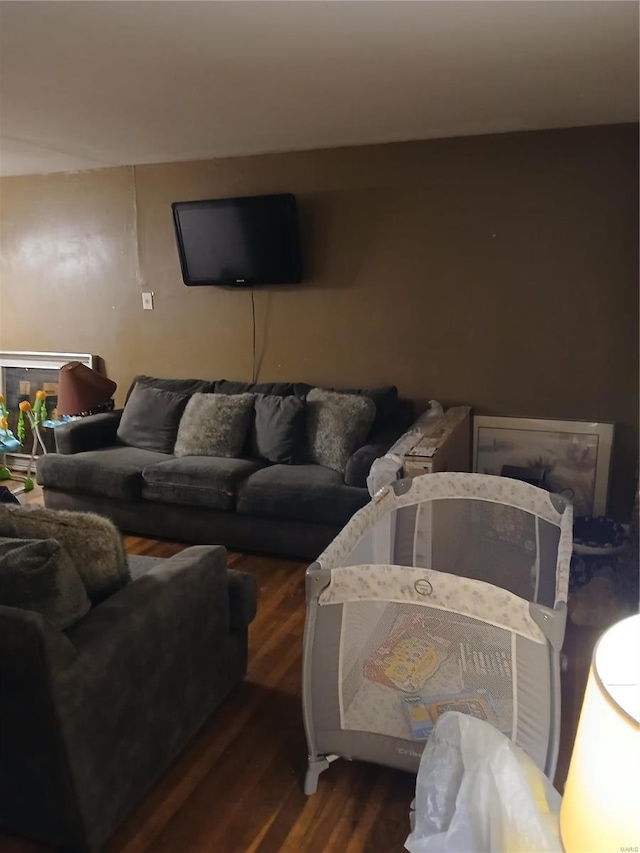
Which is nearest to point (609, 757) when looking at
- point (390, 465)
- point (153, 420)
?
point (390, 465)

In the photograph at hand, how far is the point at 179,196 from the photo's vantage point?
14.1ft

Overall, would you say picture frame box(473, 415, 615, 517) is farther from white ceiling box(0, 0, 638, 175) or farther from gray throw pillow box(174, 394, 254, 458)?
white ceiling box(0, 0, 638, 175)

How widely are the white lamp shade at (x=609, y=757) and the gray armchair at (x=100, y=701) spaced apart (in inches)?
45.7

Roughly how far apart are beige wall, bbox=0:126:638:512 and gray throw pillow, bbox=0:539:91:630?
2.68 meters

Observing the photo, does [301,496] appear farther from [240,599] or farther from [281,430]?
[240,599]

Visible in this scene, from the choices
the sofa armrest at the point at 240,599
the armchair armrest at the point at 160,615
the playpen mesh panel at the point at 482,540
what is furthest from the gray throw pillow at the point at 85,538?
the playpen mesh panel at the point at 482,540

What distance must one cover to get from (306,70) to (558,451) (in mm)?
2358

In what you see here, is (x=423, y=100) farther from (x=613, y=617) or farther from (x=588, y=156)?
(x=613, y=617)

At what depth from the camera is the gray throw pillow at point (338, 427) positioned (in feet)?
11.6

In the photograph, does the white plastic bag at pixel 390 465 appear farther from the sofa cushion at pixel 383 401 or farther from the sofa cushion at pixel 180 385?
the sofa cushion at pixel 180 385

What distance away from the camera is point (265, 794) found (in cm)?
189

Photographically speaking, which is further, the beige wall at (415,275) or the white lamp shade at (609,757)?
the beige wall at (415,275)

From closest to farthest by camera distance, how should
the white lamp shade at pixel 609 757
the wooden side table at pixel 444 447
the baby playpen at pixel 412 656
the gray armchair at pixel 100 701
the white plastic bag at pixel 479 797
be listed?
the white lamp shade at pixel 609 757 → the white plastic bag at pixel 479 797 → the gray armchair at pixel 100 701 → the baby playpen at pixel 412 656 → the wooden side table at pixel 444 447

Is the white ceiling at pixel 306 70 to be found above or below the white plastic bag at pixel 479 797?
above
